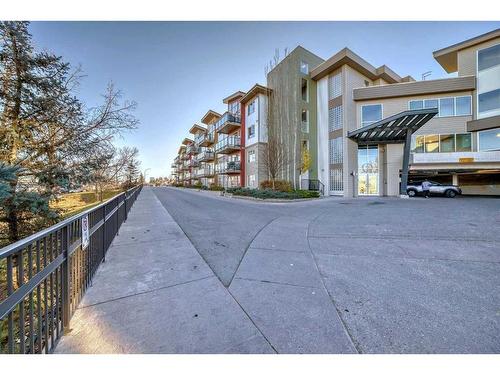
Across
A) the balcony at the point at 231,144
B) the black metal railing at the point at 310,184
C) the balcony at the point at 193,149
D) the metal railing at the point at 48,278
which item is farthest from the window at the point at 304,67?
the balcony at the point at 193,149

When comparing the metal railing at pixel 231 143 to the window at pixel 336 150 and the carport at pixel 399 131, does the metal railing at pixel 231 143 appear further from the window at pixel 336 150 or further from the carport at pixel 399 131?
the carport at pixel 399 131

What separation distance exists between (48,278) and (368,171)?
23567mm

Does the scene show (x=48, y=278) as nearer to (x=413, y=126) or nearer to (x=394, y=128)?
(x=394, y=128)

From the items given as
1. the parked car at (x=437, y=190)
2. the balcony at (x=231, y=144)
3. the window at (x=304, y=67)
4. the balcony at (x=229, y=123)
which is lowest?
the parked car at (x=437, y=190)

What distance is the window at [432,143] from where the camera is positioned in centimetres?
1984

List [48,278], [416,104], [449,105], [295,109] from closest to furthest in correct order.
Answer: [48,278] → [449,105] → [416,104] → [295,109]

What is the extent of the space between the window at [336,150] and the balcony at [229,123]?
13.3 meters

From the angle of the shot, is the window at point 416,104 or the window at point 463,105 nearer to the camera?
the window at point 463,105

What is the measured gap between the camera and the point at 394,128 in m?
17.8

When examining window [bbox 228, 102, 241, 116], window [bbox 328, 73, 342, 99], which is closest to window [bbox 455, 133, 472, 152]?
window [bbox 328, 73, 342, 99]

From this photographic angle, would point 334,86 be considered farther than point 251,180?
No

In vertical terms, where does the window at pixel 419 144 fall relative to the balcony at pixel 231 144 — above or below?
below

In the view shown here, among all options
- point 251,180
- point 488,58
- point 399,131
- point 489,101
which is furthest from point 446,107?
point 251,180

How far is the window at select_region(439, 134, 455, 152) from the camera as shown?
770 inches
